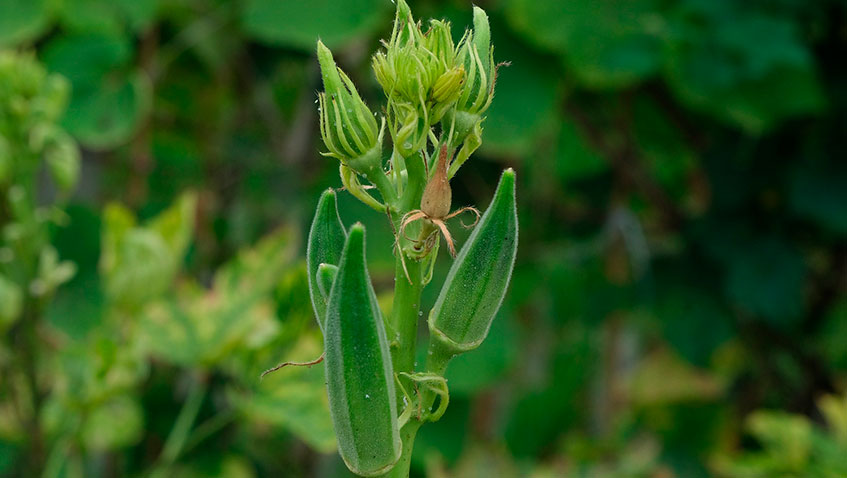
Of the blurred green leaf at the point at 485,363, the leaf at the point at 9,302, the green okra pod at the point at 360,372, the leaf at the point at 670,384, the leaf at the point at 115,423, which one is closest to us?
the green okra pod at the point at 360,372

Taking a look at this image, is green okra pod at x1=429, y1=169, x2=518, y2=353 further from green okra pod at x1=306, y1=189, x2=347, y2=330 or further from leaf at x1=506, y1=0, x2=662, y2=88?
leaf at x1=506, y1=0, x2=662, y2=88

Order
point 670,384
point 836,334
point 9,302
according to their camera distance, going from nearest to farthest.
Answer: point 9,302
point 836,334
point 670,384

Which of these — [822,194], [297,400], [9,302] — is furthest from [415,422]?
[822,194]

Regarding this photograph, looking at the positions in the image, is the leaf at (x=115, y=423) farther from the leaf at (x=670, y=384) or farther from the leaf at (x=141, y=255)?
the leaf at (x=670, y=384)

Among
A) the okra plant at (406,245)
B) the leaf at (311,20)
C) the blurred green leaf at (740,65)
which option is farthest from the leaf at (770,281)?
the okra plant at (406,245)

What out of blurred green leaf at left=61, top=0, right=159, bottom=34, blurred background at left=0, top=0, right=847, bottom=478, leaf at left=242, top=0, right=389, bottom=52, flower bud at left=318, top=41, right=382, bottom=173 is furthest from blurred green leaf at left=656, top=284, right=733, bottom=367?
flower bud at left=318, top=41, right=382, bottom=173

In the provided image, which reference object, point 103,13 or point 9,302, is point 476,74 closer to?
point 9,302
